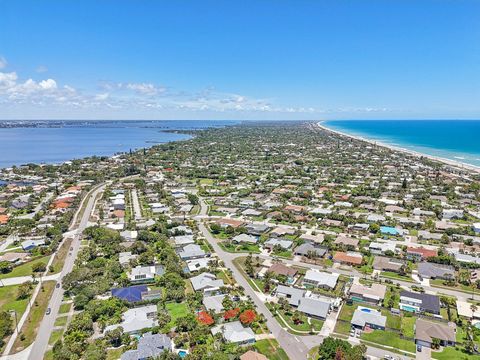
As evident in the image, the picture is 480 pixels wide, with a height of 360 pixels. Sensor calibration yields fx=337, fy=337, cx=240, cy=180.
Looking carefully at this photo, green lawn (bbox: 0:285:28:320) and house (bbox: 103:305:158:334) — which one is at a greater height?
house (bbox: 103:305:158:334)

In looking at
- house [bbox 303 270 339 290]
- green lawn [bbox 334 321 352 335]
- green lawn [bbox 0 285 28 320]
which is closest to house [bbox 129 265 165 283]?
green lawn [bbox 0 285 28 320]

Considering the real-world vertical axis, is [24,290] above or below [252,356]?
below

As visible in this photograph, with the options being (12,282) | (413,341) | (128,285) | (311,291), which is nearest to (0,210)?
(12,282)

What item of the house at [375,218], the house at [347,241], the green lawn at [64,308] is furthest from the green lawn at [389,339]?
the house at [375,218]

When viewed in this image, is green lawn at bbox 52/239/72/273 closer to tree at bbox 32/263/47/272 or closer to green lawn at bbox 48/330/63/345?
tree at bbox 32/263/47/272

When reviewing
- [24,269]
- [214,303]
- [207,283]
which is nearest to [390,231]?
[207,283]

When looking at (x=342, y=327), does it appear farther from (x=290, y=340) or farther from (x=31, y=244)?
(x=31, y=244)

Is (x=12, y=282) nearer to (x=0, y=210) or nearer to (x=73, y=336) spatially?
(x=73, y=336)
